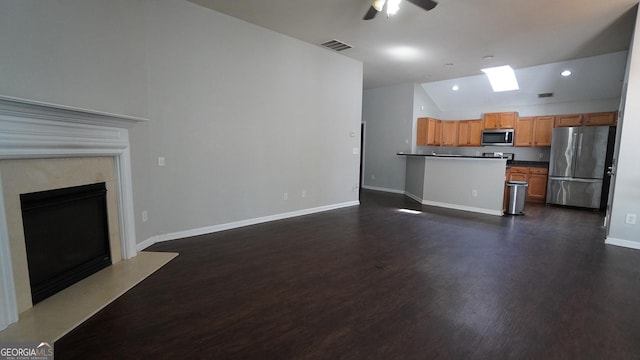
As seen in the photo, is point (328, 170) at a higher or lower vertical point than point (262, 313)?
higher

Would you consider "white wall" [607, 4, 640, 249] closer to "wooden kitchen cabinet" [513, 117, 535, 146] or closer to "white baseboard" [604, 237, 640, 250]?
"white baseboard" [604, 237, 640, 250]

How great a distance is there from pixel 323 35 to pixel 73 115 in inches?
141

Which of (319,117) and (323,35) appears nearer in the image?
(323,35)

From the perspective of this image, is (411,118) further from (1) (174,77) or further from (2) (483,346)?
(2) (483,346)

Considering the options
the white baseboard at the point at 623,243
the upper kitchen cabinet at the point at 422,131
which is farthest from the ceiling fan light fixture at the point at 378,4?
the upper kitchen cabinet at the point at 422,131

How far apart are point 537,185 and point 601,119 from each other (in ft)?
6.21

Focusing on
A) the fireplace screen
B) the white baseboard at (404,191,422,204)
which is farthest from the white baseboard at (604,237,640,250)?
the fireplace screen

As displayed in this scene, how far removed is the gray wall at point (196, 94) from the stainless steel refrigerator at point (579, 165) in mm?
5008

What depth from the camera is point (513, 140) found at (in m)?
7.60

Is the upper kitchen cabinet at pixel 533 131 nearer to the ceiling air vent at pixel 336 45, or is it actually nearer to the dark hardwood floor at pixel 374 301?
the dark hardwood floor at pixel 374 301

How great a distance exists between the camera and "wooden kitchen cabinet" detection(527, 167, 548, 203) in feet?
23.3

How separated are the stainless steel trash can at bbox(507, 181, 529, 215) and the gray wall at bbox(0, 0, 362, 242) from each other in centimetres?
336

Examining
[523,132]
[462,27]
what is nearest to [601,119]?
[523,132]

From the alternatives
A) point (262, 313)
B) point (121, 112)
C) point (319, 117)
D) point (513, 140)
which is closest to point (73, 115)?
point (121, 112)
